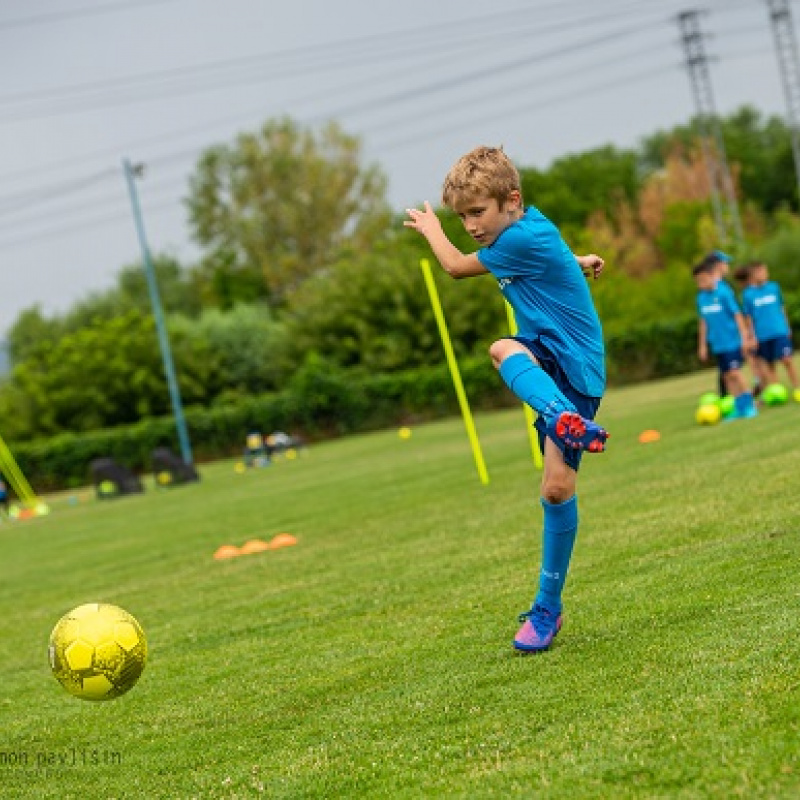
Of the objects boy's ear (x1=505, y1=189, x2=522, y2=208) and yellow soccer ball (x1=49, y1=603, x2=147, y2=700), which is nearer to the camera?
yellow soccer ball (x1=49, y1=603, x2=147, y2=700)

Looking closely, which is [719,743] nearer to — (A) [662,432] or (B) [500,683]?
(B) [500,683]

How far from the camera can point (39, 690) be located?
7.42 metres

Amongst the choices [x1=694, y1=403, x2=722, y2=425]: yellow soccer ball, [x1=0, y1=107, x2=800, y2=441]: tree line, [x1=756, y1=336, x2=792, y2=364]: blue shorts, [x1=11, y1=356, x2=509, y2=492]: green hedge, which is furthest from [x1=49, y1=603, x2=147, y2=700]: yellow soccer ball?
[x1=11, y1=356, x2=509, y2=492]: green hedge

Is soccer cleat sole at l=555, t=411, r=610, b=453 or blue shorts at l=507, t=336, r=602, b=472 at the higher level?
blue shorts at l=507, t=336, r=602, b=472

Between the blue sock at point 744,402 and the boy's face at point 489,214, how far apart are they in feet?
40.8

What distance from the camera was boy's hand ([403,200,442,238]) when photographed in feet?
21.0

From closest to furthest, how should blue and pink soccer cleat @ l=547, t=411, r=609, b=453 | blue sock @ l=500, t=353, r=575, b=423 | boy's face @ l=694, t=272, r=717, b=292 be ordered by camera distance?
blue and pink soccer cleat @ l=547, t=411, r=609, b=453 < blue sock @ l=500, t=353, r=575, b=423 < boy's face @ l=694, t=272, r=717, b=292

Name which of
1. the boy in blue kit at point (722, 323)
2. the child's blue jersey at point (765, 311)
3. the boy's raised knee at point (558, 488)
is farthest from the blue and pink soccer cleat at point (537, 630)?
the child's blue jersey at point (765, 311)

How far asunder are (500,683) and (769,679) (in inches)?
46.1

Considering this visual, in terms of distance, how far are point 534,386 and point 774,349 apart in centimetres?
1473

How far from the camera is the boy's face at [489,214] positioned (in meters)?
5.92

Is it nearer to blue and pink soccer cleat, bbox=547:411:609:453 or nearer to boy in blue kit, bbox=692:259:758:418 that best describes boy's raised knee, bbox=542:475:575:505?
blue and pink soccer cleat, bbox=547:411:609:453

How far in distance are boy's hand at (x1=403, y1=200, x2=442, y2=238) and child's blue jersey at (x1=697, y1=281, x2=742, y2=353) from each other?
12239mm

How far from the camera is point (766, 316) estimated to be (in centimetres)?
1955
